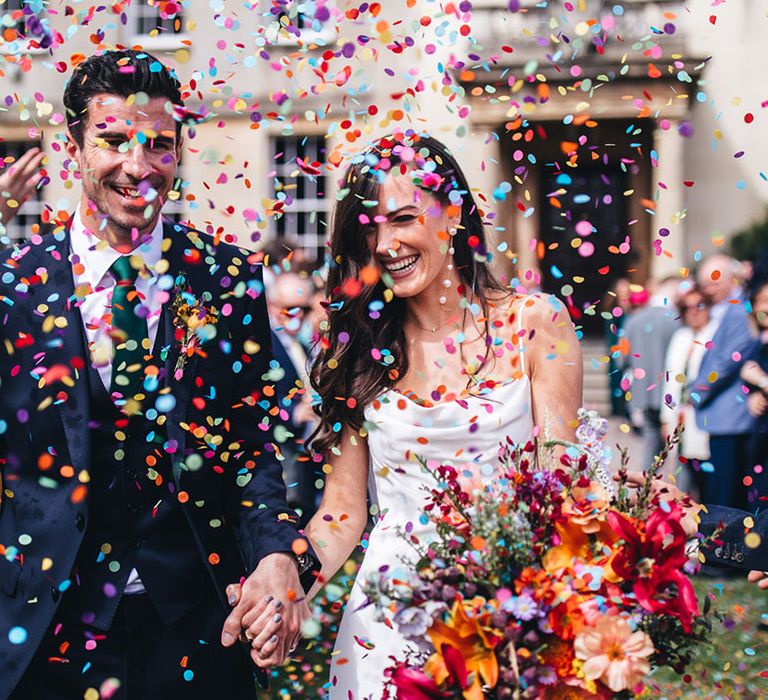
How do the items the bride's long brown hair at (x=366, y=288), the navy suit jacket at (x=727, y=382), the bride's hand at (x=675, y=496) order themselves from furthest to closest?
the navy suit jacket at (x=727, y=382)
the bride's long brown hair at (x=366, y=288)
the bride's hand at (x=675, y=496)

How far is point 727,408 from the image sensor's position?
24.9 ft

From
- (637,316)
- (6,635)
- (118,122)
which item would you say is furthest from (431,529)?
(637,316)

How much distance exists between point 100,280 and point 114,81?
19.4 inches

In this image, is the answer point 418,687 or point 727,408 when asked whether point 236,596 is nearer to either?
point 418,687

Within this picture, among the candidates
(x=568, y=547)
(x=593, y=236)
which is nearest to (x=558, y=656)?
(x=568, y=547)

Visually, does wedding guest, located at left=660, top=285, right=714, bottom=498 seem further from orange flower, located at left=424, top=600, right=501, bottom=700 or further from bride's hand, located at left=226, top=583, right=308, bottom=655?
orange flower, located at left=424, top=600, right=501, bottom=700

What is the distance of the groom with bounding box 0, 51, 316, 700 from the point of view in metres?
2.73

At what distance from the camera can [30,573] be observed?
8.99 feet

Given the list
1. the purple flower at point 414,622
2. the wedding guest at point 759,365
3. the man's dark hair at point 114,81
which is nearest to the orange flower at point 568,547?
the purple flower at point 414,622

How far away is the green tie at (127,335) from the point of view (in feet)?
9.17

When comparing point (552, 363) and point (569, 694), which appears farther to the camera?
point (552, 363)

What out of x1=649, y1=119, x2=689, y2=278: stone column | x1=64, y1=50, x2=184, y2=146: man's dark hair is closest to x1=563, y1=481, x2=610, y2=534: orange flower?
x1=64, y1=50, x2=184, y2=146: man's dark hair

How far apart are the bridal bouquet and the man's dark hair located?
136 cm

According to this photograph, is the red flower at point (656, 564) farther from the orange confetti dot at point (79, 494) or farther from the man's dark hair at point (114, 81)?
the man's dark hair at point (114, 81)
